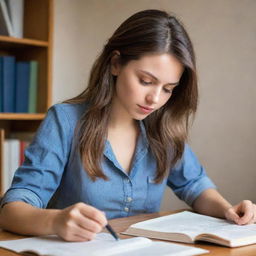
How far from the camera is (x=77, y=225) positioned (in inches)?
46.8

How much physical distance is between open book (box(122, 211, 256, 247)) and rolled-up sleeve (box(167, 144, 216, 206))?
0.29 meters

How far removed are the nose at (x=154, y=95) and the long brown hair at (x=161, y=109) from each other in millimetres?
110

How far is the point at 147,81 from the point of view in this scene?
60.4 inches

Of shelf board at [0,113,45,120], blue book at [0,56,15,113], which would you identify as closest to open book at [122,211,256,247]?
shelf board at [0,113,45,120]

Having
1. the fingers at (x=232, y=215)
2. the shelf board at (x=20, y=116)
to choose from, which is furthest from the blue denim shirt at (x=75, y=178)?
the shelf board at (x=20, y=116)

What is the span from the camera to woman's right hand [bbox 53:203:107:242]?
1.17 meters

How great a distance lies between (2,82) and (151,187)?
134cm

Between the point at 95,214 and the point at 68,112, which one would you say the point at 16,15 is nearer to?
the point at 68,112

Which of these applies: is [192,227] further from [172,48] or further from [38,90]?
[38,90]

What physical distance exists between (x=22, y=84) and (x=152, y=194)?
135cm

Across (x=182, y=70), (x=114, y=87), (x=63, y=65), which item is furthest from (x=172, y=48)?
(x=63, y=65)

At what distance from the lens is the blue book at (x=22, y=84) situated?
2.87m

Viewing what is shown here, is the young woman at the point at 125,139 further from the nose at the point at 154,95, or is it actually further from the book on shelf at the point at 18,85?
the book on shelf at the point at 18,85

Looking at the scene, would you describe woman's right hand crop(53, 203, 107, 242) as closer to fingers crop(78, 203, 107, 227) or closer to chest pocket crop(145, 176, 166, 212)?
fingers crop(78, 203, 107, 227)
